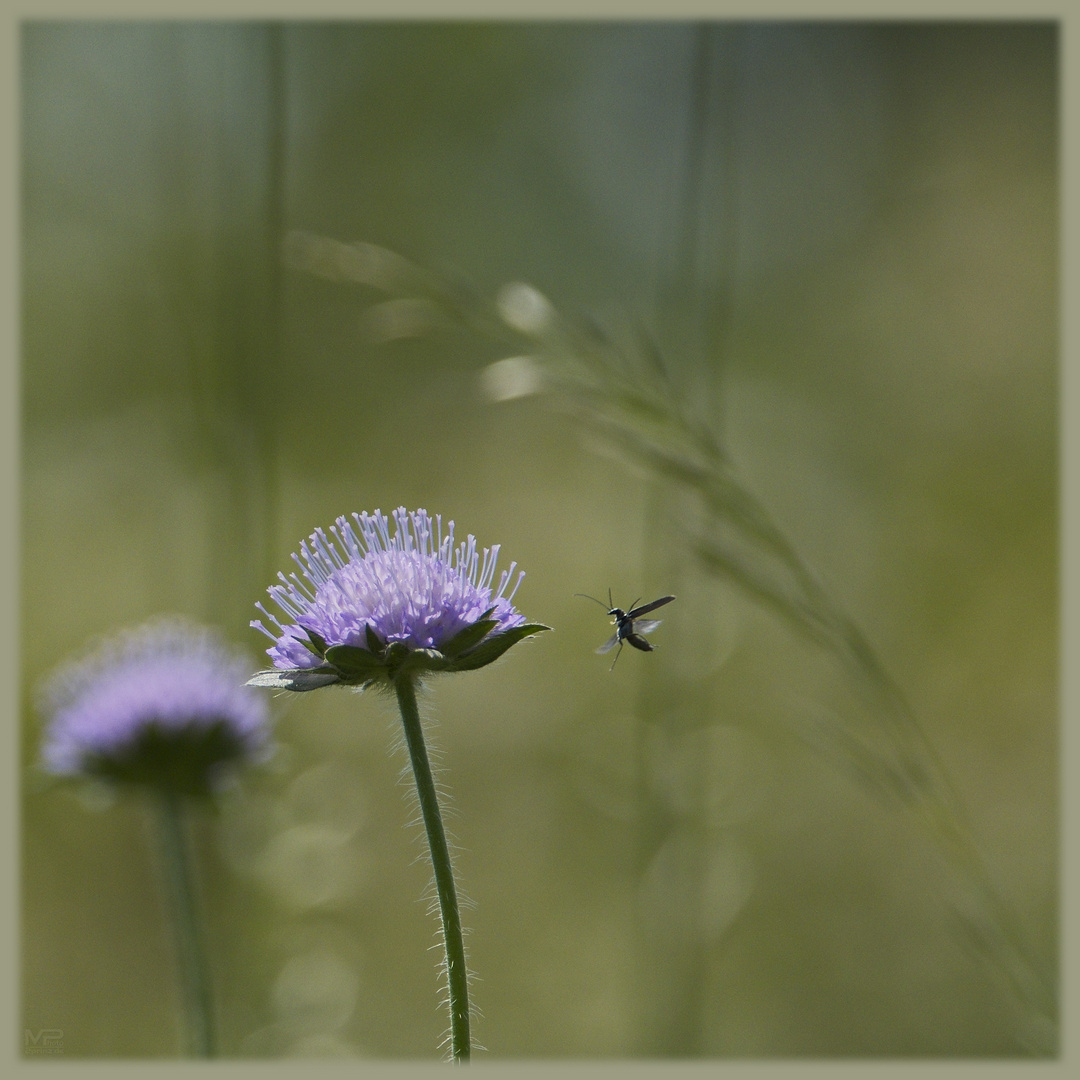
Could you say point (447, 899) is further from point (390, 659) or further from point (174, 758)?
point (174, 758)

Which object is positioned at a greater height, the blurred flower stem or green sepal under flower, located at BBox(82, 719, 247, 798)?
green sepal under flower, located at BBox(82, 719, 247, 798)

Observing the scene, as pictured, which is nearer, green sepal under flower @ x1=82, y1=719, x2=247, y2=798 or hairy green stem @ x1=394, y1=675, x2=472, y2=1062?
hairy green stem @ x1=394, y1=675, x2=472, y2=1062

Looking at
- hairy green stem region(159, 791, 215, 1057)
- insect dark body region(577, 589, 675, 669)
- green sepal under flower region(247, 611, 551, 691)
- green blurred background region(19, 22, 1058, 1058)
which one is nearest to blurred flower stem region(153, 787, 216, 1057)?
hairy green stem region(159, 791, 215, 1057)

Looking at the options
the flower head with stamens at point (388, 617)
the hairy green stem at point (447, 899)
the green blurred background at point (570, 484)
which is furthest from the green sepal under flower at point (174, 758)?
the hairy green stem at point (447, 899)

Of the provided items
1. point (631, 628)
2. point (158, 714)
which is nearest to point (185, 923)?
point (158, 714)

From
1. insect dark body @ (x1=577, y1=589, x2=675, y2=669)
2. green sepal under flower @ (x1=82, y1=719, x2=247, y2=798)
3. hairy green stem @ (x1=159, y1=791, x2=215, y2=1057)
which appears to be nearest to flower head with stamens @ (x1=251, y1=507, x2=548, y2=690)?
insect dark body @ (x1=577, y1=589, x2=675, y2=669)

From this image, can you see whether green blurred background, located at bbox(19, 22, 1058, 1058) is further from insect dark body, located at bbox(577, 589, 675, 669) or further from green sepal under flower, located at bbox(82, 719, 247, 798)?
insect dark body, located at bbox(577, 589, 675, 669)

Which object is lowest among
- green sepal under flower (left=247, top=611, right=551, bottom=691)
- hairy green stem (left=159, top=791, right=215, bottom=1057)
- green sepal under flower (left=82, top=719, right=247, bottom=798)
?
hairy green stem (left=159, top=791, right=215, bottom=1057)

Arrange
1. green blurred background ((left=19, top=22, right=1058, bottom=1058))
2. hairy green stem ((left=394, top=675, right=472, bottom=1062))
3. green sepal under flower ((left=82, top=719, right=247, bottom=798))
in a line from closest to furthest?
1. hairy green stem ((left=394, top=675, right=472, bottom=1062))
2. green sepal under flower ((left=82, top=719, right=247, bottom=798))
3. green blurred background ((left=19, top=22, right=1058, bottom=1058))

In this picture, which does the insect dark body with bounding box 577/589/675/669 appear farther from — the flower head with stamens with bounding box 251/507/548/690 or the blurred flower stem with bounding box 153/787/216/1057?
the blurred flower stem with bounding box 153/787/216/1057

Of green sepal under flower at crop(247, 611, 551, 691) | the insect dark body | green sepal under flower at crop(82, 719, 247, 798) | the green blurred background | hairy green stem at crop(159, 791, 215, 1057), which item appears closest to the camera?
green sepal under flower at crop(247, 611, 551, 691)
